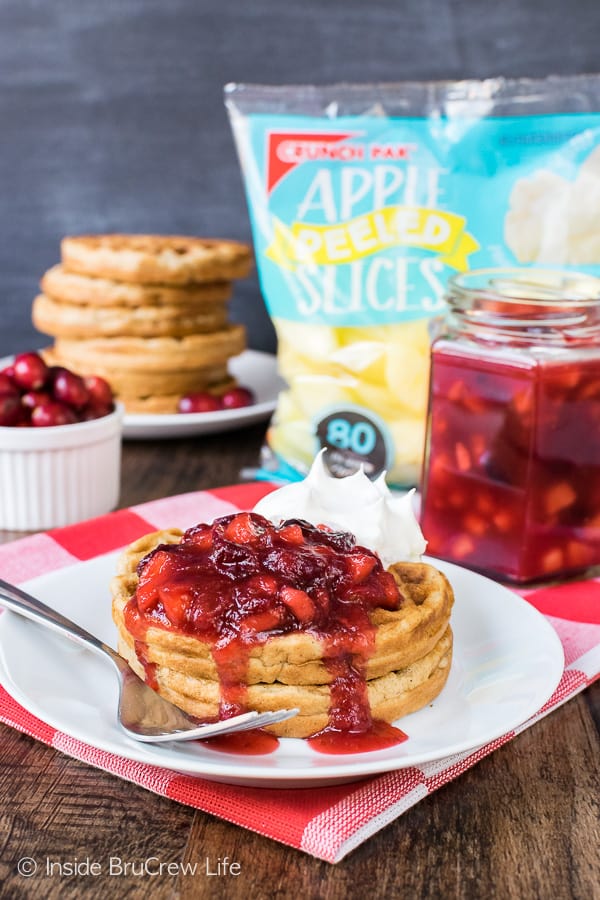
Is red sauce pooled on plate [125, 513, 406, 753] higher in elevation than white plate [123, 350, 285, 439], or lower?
higher

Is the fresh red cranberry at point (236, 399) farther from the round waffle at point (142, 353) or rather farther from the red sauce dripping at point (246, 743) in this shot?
the red sauce dripping at point (246, 743)

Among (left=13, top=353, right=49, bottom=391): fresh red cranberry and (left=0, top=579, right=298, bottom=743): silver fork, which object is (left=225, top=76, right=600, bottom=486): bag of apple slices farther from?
(left=0, top=579, right=298, bottom=743): silver fork

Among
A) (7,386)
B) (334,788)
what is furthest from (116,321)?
(334,788)

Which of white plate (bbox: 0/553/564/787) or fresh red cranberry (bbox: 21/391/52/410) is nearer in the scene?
white plate (bbox: 0/553/564/787)

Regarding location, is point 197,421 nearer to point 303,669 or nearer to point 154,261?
point 154,261

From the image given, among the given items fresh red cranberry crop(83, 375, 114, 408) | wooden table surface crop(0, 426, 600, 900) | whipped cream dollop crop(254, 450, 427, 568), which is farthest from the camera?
fresh red cranberry crop(83, 375, 114, 408)

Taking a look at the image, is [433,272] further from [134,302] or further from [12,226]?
[12,226]

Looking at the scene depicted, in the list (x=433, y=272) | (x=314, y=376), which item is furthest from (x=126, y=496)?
(x=433, y=272)

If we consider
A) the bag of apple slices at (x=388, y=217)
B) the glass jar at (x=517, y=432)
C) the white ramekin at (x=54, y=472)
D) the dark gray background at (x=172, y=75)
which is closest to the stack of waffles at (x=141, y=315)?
the bag of apple slices at (x=388, y=217)

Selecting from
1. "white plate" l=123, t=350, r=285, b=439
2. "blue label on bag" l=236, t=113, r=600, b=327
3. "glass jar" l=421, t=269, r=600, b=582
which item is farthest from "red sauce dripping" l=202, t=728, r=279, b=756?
"white plate" l=123, t=350, r=285, b=439
